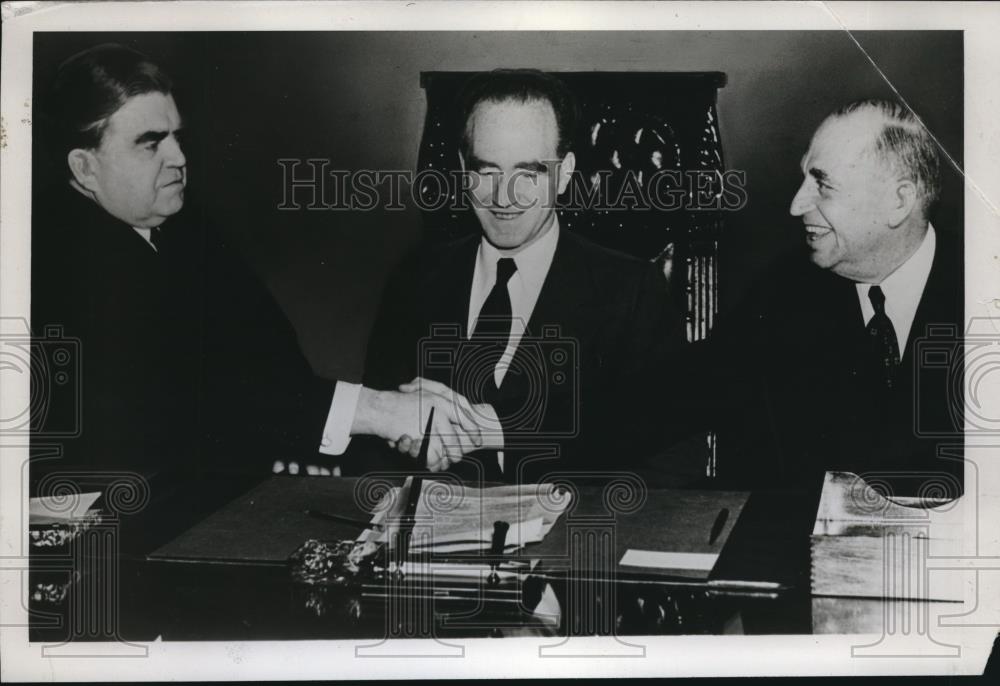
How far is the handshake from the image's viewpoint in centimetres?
241

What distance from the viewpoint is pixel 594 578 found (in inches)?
92.4

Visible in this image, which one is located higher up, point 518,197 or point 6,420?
point 518,197

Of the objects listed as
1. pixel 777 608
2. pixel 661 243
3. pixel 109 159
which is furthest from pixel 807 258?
pixel 109 159

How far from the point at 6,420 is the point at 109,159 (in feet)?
2.02

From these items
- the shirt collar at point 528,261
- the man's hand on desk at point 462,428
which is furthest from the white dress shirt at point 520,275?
the man's hand on desk at point 462,428

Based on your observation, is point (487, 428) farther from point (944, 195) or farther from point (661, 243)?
point (944, 195)

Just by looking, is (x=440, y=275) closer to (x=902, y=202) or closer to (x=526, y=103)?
(x=526, y=103)

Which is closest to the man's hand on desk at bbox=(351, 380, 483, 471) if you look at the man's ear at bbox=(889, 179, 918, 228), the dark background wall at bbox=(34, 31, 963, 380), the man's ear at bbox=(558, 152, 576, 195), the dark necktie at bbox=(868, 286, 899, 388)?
the dark background wall at bbox=(34, 31, 963, 380)

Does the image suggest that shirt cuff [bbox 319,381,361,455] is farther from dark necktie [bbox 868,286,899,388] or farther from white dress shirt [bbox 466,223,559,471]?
dark necktie [bbox 868,286,899,388]

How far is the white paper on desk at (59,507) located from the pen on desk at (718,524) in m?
1.32

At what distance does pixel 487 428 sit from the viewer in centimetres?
241

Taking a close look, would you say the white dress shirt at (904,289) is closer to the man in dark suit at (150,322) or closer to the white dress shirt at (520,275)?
the white dress shirt at (520,275)

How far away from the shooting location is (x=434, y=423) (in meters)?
2.42

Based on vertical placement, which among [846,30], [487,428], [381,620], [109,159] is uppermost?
[846,30]
